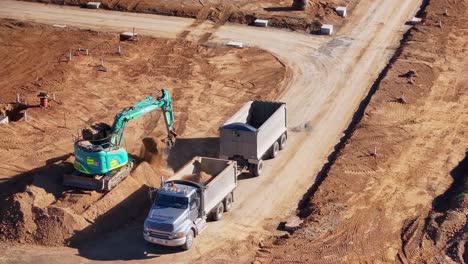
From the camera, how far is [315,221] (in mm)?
30141

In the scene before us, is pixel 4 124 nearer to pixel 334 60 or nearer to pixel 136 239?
pixel 136 239

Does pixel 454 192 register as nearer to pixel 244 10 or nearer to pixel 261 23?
pixel 261 23

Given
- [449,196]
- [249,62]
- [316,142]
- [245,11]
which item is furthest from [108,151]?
[245,11]

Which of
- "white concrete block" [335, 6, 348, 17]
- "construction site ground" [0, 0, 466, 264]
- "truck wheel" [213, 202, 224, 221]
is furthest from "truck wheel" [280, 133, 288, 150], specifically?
"white concrete block" [335, 6, 348, 17]

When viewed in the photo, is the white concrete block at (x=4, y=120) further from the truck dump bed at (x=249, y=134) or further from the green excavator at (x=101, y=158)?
the truck dump bed at (x=249, y=134)

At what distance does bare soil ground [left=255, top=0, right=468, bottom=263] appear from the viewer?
28312 mm

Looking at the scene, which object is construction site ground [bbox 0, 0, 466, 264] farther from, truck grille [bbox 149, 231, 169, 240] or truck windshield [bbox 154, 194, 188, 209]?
truck windshield [bbox 154, 194, 188, 209]

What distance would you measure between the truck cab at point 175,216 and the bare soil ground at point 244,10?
27.8 m

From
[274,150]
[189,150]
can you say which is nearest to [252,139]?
[274,150]

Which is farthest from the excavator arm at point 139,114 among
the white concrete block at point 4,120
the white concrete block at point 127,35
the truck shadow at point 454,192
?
the white concrete block at point 127,35

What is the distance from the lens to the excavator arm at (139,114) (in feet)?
A: 104

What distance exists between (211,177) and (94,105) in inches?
513

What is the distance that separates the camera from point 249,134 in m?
33.5

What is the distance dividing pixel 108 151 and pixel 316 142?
36.5ft
